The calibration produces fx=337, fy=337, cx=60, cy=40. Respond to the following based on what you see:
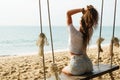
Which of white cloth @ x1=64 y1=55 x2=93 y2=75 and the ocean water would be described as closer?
white cloth @ x1=64 y1=55 x2=93 y2=75

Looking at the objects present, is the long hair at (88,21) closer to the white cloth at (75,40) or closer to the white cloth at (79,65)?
the white cloth at (75,40)

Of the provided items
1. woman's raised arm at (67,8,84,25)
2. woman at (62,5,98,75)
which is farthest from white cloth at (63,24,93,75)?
woman's raised arm at (67,8,84,25)

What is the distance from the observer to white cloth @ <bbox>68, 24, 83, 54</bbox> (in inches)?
167

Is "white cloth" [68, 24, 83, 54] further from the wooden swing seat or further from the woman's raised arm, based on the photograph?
the wooden swing seat

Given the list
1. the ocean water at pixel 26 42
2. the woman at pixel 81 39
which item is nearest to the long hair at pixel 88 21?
the woman at pixel 81 39

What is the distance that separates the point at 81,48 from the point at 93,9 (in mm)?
524

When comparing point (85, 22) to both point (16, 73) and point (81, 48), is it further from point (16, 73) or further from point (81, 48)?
point (16, 73)

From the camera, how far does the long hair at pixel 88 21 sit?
4.29 m

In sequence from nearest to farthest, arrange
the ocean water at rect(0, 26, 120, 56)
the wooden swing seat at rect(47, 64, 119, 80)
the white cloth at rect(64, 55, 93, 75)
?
1. the wooden swing seat at rect(47, 64, 119, 80)
2. the white cloth at rect(64, 55, 93, 75)
3. the ocean water at rect(0, 26, 120, 56)

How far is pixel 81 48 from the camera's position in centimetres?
435

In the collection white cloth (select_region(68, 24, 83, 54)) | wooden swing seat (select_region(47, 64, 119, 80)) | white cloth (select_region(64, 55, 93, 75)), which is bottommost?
wooden swing seat (select_region(47, 64, 119, 80))

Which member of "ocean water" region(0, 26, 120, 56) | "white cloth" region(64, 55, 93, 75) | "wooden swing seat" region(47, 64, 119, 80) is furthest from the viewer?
"ocean water" region(0, 26, 120, 56)

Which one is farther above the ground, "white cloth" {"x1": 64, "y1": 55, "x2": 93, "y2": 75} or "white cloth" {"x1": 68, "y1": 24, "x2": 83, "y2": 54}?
"white cloth" {"x1": 68, "y1": 24, "x2": 83, "y2": 54}

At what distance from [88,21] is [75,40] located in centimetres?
29
